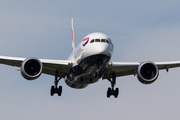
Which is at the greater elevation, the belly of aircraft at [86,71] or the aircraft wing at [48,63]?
the aircraft wing at [48,63]

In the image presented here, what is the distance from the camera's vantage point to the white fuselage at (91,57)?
119 feet

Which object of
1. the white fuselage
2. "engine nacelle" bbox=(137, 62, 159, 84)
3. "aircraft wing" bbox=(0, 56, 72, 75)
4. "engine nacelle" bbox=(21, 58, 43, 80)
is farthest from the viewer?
"aircraft wing" bbox=(0, 56, 72, 75)

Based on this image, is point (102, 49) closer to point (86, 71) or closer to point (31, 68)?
point (86, 71)

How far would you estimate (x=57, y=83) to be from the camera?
44906mm

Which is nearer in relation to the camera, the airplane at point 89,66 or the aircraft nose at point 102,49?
the aircraft nose at point 102,49

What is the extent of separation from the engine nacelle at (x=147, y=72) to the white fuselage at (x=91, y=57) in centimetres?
327

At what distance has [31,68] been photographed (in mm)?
38844

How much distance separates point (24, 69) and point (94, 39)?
656 cm

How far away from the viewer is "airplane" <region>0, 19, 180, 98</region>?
3669cm

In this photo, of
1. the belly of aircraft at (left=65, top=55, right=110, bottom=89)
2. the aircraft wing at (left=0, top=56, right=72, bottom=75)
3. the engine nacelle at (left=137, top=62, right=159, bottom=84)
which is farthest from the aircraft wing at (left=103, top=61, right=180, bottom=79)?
the aircraft wing at (left=0, top=56, right=72, bottom=75)

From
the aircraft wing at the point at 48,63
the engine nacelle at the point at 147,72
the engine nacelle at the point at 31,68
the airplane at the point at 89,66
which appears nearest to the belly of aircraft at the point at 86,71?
the airplane at the point at 89,66

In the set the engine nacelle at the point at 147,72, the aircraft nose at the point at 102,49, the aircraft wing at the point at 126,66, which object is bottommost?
the engine nacelle at the point at 147,72

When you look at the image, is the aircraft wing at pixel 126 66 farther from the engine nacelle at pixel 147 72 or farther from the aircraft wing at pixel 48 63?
the aircraft wing at pixel 48 63

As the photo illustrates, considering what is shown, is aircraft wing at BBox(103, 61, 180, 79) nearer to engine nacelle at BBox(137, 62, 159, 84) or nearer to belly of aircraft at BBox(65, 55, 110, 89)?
engine nacelle at BBox(137, 62, 159, 84)
